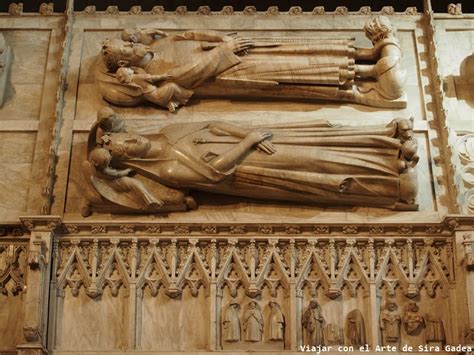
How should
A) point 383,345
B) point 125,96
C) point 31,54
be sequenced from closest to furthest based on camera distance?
point 383,345 → point 125,96 → point 31,54

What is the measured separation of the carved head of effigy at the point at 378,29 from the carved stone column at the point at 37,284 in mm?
4288

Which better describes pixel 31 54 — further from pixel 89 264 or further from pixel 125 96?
pixel 89 264

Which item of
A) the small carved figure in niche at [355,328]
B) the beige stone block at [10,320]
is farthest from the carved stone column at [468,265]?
the beige stone block at [10,320]

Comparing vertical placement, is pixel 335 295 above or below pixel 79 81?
below

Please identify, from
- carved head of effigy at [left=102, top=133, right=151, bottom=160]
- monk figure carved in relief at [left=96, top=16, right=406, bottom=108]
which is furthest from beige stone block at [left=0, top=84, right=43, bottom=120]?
carved head of effigy at [left=102, top=133, right=151, bottom=160]

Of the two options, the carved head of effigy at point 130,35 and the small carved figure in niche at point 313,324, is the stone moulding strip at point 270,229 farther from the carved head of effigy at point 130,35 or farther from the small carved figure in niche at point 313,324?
the carved head of effigy at point 130,35

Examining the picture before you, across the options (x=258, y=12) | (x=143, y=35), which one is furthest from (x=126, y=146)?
(x=258, y=12)

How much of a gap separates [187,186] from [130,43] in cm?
205

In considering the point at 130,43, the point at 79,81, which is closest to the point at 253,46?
the point at 130,43

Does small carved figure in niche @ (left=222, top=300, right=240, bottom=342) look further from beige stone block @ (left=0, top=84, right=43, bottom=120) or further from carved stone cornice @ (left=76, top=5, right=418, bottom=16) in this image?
carved stone cornice @ (left=76, top=5, right=418, bottom=16)

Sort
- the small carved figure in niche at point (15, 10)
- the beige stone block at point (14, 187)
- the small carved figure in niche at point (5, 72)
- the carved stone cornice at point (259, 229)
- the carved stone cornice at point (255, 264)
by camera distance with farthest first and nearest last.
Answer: the small carved figure in niche at point (15, 10), the small carved figure in niche at point (5, 72), the beige stone block at point (14, 187), the carved stone cornice at point (259, 229), the carved stone cornice at point (255, 264)

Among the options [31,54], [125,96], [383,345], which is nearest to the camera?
[383,345]

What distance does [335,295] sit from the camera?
9.60 meters

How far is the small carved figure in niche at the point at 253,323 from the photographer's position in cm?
940
